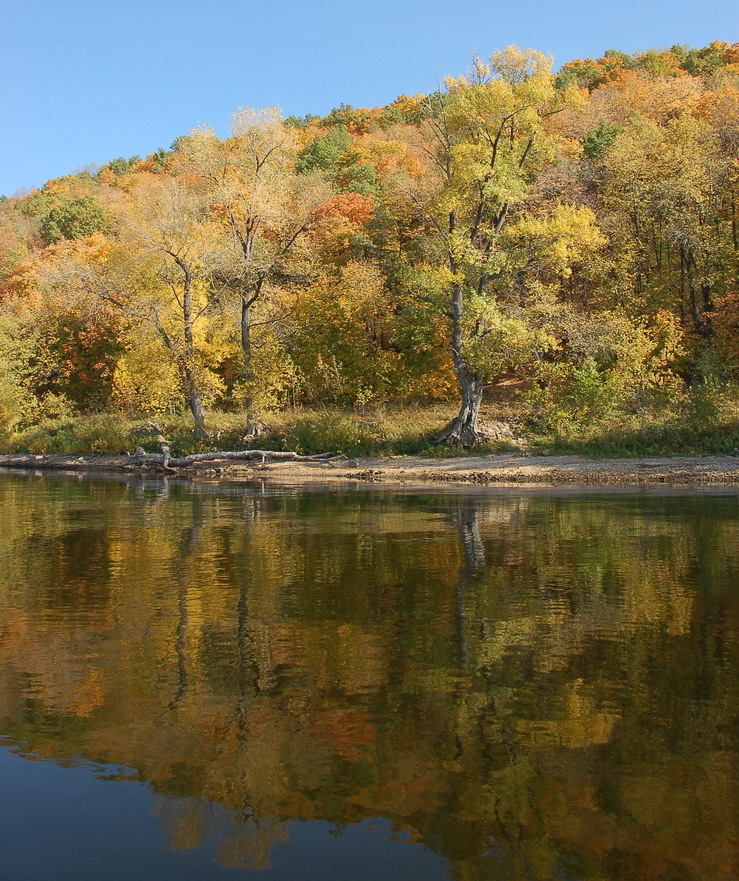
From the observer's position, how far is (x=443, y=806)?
543 centimetres

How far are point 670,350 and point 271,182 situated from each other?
19483 millimetres

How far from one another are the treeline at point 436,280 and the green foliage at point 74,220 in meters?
18.8

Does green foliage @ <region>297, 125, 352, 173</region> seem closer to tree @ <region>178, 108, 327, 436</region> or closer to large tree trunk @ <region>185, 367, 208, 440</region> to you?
tree @ <region>178, 108, 327, 436</region>

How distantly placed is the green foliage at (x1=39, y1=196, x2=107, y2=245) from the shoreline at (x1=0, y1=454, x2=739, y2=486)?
125 feet

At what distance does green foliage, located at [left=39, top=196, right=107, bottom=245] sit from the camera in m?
70.2

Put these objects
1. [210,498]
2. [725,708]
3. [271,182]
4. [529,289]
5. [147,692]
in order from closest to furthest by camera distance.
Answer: [725,708] → [147,692] → [210,498] → [529,289] → [271,182]

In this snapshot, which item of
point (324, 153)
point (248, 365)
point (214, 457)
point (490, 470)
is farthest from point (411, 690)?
point (324, 153)

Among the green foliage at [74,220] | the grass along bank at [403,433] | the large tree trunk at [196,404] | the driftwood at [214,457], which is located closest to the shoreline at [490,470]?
the driftwood at [214,457]

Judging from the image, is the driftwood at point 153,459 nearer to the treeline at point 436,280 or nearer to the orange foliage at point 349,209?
the treeline at point 436,280

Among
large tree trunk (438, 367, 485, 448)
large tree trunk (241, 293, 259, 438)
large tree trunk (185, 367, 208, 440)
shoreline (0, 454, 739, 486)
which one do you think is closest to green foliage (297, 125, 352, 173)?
large tree trunk (241, 293, 259, 438)

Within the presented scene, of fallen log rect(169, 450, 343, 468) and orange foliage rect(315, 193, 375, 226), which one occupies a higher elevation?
orange foliage rect(315, 193, 375, 226)

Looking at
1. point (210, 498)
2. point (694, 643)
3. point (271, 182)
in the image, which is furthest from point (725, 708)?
point (271, 182)

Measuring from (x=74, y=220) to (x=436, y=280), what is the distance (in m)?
49.0

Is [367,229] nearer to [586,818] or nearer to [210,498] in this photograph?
[210,498]
